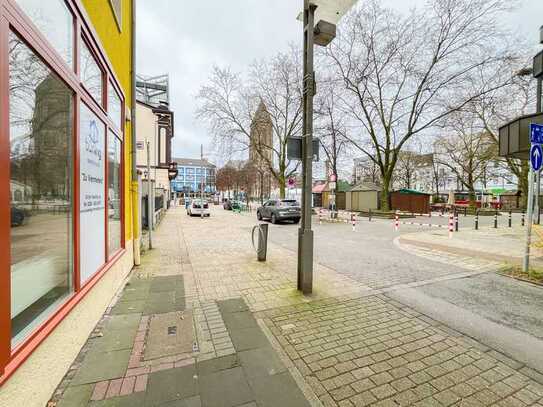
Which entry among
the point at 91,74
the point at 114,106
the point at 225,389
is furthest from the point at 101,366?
the point at 114,106

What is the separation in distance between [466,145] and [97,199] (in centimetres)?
3574

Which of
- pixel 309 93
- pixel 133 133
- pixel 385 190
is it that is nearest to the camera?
pixel 309 93

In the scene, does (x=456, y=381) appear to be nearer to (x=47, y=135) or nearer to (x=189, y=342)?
(x=189, y=342)

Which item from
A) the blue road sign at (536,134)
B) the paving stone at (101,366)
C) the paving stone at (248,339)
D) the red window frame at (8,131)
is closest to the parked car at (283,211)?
the blue road sign at (536,134)

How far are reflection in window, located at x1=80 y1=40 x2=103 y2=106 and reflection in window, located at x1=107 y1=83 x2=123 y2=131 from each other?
42 centimetres

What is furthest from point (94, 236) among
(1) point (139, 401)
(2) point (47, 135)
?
(1) point (139, 401)

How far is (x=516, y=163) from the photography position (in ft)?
80.8

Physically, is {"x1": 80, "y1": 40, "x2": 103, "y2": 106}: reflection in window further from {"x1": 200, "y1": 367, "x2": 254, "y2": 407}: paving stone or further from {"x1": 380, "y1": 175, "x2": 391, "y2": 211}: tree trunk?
{"x1": 380, "y1": 175, "x2": 391, "y2": 211}: tree trunk

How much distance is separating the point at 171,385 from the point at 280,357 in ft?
3.40

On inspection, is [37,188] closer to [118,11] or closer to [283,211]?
[118,11]

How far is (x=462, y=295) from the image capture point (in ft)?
14.4

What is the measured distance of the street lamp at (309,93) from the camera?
4.06 metres

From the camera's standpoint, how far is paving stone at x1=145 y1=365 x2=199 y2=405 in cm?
207

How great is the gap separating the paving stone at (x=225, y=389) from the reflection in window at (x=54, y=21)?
323 centimetres
